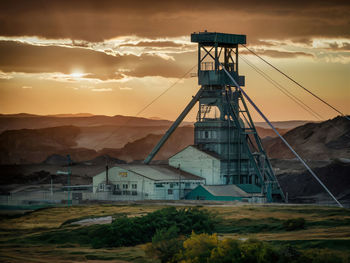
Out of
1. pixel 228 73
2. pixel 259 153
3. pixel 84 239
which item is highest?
pixel 228 73

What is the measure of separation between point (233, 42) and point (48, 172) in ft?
170

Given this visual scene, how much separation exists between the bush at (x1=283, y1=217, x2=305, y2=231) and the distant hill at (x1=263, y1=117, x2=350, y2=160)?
7722 cm

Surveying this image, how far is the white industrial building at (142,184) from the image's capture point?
3484 inches

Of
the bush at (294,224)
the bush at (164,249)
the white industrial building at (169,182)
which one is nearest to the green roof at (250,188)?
the white industrial building at (169,182)

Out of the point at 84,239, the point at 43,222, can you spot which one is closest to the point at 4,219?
the point at 43,222

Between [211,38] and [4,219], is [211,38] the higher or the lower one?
the higher one

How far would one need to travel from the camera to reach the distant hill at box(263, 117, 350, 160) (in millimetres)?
151375

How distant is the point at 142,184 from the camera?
291 feet

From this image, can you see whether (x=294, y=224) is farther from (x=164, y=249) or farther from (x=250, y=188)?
(x=250, y=188)

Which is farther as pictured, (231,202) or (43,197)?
(43,197)

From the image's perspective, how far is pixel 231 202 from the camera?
3317 inches

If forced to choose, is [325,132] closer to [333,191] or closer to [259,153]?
[333,191]

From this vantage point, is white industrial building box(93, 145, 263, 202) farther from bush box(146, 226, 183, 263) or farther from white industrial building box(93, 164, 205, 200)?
bush box(146, 226, 183, 263)

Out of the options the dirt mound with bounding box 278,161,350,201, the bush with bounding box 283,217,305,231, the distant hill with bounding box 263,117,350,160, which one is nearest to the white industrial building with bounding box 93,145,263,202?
the dirt mound with bounding box 278,161,350,201
